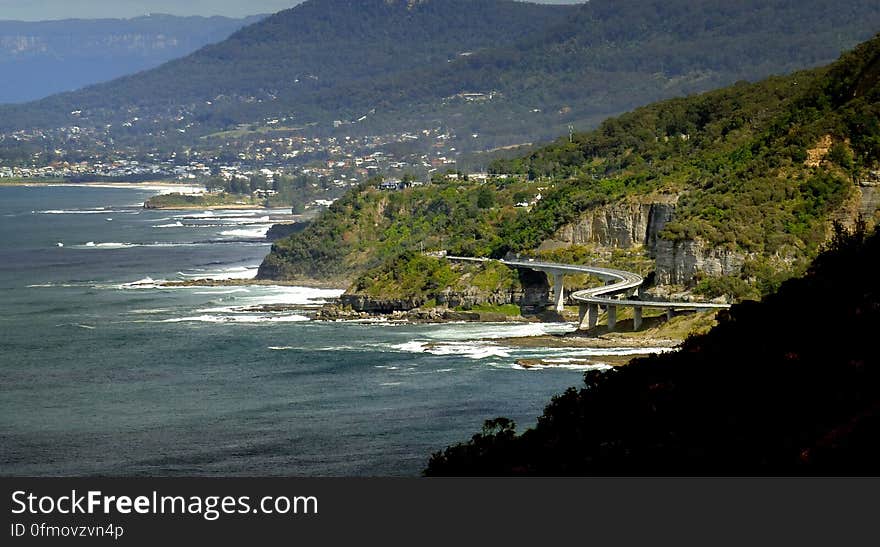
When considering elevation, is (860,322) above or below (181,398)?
above

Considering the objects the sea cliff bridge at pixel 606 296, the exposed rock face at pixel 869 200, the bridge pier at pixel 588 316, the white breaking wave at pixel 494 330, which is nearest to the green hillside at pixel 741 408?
the sea cliff bridge at pixel 606 296

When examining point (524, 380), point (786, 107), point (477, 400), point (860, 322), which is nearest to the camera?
point (860, 322)

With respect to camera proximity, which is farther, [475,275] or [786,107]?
[786,107]

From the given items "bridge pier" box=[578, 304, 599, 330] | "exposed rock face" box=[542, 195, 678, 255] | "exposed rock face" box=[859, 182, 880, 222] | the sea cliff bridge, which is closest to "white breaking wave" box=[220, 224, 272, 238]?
"exposed rock face" box=[542, 195, 678, 255]

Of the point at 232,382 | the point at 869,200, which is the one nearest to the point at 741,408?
the point at 232,382

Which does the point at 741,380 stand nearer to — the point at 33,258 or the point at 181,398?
the point at 181,398

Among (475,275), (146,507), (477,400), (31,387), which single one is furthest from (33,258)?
(146,507)

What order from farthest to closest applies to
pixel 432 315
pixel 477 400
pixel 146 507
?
1. pixel 432 315
2. pixel 477 400
3. pixel 146 507
